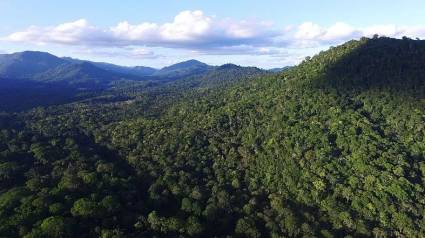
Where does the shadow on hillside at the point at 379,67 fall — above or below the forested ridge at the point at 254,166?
above

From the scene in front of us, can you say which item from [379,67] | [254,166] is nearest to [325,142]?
[254,166]

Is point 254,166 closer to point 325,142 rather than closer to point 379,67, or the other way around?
point 325,142

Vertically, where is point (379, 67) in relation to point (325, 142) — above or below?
above

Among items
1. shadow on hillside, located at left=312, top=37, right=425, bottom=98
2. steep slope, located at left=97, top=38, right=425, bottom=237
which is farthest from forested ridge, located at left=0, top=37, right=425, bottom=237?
shadow on hillside, located at left=312, top=37, right=425, bottom=98

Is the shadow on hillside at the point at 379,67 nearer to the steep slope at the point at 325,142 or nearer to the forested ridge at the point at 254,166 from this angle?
the steep slope at the point at 325,142

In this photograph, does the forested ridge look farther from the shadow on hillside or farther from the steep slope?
the shadow on hillside

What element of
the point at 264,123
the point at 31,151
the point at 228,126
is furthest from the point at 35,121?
the point at 264,123

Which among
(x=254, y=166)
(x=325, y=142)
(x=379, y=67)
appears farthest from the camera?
(x=379, y=67)

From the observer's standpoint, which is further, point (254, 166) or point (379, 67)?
point (379, 67)

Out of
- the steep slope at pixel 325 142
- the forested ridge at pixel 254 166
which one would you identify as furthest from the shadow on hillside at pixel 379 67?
the forested ridge at pixel 254 166
